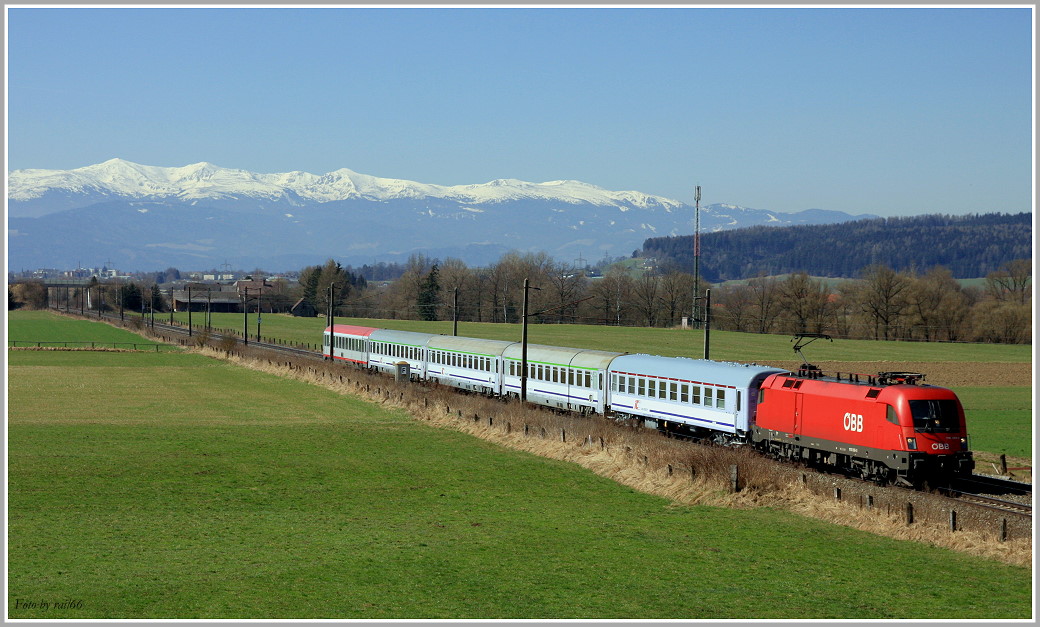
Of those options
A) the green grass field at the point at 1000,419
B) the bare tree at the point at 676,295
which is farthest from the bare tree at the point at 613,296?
the green grass field at the point at 1000,419

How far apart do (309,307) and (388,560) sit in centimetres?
17509

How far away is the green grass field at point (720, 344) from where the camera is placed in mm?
94875

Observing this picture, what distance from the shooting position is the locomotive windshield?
28906 mm

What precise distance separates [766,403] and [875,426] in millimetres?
5741

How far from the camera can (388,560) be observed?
22.2 meters

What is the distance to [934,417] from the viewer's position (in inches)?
1147

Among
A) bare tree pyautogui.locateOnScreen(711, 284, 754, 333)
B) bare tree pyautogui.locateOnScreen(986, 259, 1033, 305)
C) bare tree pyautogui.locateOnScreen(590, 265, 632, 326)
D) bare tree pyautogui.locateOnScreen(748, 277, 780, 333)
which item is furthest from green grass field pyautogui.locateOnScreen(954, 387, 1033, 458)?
bare tree pyautogui.locateOnScreen(590, 265, 632, 326)

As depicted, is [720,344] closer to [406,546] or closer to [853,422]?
[853,422]

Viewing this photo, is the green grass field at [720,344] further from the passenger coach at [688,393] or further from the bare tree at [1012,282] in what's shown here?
the passenger coach at [688,393]

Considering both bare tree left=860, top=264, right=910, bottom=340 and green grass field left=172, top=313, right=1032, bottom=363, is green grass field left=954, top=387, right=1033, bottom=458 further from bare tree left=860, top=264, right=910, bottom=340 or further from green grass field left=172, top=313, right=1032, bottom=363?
bare tree left=860, top=264, right=910, bottom=340

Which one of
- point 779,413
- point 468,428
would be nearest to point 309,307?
point 468,428

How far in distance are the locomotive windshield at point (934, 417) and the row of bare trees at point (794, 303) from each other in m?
57.5

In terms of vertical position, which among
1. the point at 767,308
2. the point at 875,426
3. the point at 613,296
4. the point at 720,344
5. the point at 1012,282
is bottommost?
the point at 720,344

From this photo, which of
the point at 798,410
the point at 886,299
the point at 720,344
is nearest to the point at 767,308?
the point at 886,299
